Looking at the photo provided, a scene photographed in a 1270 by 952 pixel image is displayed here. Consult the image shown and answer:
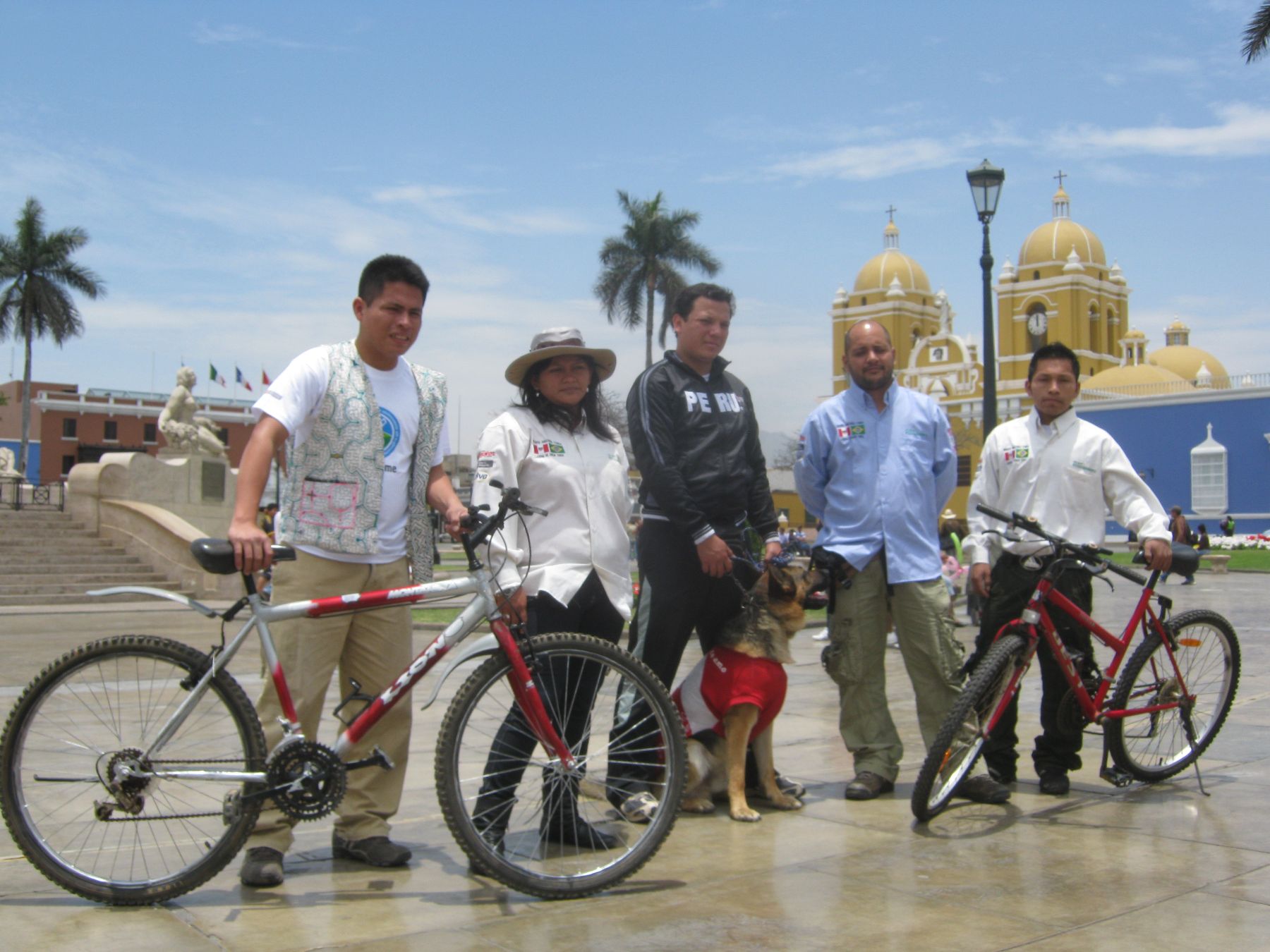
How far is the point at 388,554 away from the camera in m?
4.14

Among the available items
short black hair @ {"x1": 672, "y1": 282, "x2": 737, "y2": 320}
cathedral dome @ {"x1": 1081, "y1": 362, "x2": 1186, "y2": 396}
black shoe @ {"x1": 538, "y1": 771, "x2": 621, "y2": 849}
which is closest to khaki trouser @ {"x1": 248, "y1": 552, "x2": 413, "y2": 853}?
black shoe @ {"x1": 538, "y1": 771, "x2": 621, "y2": 849}

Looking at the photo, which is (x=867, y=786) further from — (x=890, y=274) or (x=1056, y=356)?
(x=890, y=274)

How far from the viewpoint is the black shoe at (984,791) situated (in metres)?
4.73

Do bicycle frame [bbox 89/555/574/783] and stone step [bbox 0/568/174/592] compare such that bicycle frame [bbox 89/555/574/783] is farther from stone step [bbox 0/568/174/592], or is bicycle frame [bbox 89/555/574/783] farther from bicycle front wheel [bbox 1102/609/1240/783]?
stone step [bbox 0/568/174/592]

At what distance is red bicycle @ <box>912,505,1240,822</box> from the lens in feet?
14.5

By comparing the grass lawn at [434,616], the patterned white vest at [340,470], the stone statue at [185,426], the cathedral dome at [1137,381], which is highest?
the cathedral dome at [1137,381]

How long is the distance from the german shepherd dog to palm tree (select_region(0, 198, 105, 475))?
5327 centimetres

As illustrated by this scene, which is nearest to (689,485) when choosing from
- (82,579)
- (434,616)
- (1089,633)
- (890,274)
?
(1089,633)

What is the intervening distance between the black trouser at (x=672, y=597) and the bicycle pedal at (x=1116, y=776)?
1.69 meters

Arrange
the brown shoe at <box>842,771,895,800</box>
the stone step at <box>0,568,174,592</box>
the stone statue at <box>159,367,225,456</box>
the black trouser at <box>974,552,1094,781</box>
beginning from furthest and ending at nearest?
1. the stone statue at <box>159,367,225,456</box>
2. the stone step at <box>0,568,174,592</box>
3. the black trouser at <box>974,552,1094,781</box>
4. the brown shoe at <box>842,771,895,800</box>

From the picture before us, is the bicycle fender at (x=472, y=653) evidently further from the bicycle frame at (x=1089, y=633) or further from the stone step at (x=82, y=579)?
the stone step at (x=82, y=579)

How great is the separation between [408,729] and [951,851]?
1878 millimetres

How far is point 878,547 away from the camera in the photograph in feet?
16.6

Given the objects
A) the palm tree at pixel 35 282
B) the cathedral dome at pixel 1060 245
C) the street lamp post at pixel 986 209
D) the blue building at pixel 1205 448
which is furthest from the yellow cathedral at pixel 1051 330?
the street lamp post at pixel 986 209
